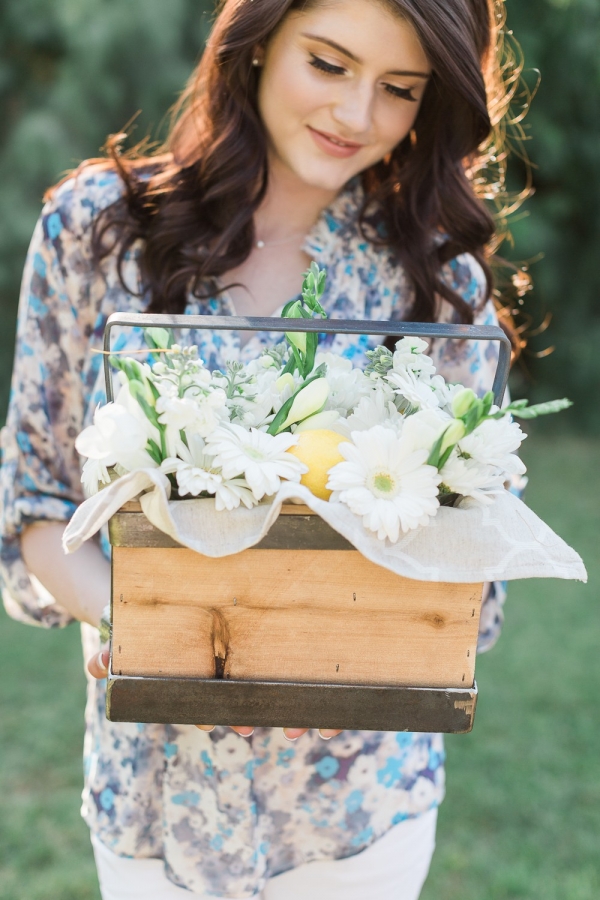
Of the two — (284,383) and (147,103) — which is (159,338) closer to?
(284,383)

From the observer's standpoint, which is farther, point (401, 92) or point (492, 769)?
point (492, 769)

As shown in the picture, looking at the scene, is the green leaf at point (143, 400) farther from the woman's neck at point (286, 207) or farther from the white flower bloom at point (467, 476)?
the woman's neck at point (286, 207)

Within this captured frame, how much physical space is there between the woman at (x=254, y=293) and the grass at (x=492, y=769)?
130 centimetres

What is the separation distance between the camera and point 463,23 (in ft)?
4.52

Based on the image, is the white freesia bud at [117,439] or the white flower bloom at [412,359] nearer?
the white freesia bud at [117,439]

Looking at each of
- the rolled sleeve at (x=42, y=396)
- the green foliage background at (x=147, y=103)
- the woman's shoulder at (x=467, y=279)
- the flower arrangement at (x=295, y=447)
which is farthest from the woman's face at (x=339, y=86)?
the green foliage background at (x=147, y=103)

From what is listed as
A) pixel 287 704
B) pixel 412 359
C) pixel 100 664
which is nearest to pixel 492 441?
pixel 412 359

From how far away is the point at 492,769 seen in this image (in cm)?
324

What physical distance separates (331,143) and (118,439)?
75 centimetres

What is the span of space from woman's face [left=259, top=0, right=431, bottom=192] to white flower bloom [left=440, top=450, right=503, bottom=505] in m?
0.68

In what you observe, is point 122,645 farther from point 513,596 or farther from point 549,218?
point 549,218

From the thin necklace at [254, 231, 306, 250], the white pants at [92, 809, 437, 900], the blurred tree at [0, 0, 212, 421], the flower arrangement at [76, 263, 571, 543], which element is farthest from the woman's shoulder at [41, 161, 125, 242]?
the blurred tree at [0, 0, 212, 421]

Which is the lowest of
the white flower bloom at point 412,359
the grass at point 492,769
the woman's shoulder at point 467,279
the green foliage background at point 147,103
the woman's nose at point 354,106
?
the grass at point 492,769

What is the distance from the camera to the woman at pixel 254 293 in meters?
1.44
